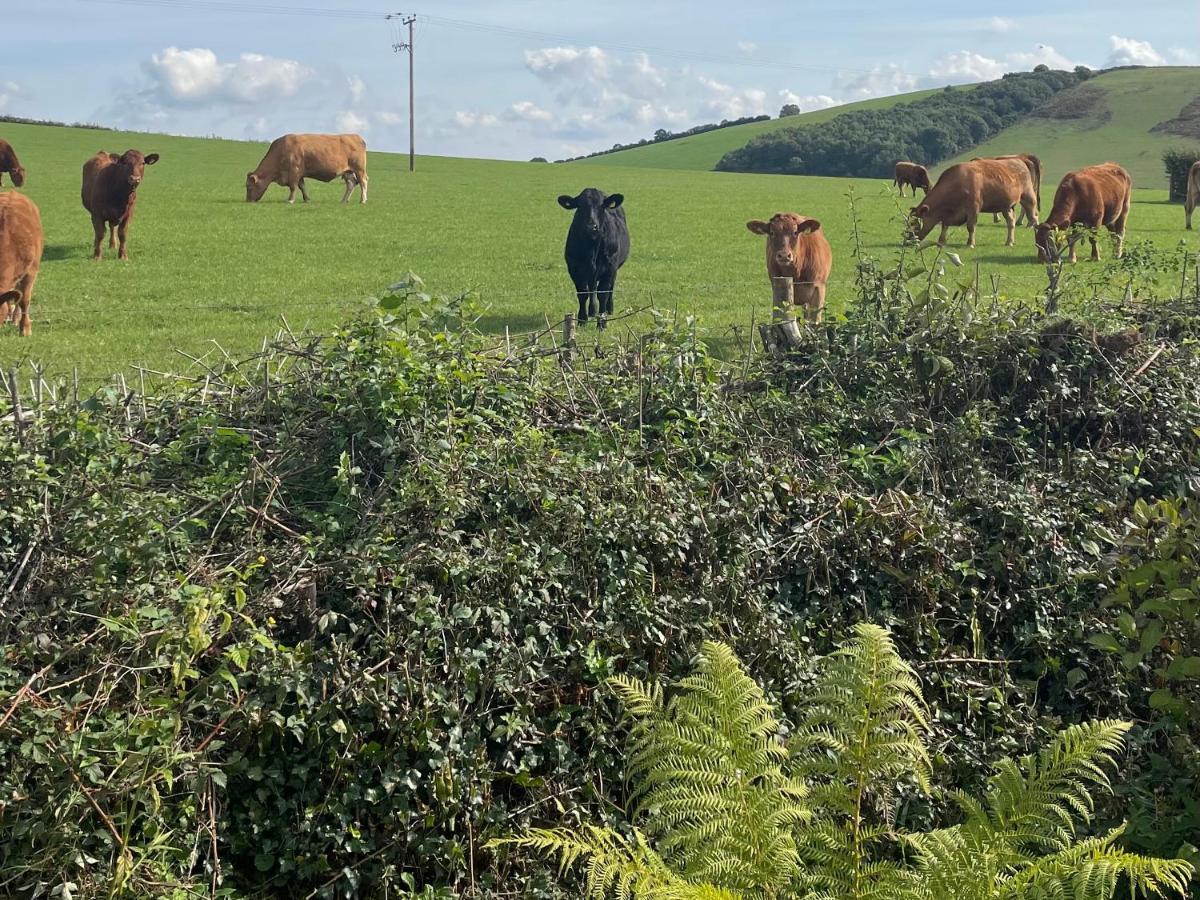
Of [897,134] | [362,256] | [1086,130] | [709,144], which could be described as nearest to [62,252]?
[362,256]

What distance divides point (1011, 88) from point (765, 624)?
9503cm

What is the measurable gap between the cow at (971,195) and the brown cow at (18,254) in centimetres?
1593

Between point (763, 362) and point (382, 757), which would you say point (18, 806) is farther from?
point (763, 362)

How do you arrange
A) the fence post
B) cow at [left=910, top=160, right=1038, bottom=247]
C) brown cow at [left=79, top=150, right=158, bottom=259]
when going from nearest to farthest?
the fence post < brown cow at [left=79, top=150, right=158, bottom=259] < cow at [left=910, top=160, right=1038, bottom=247]

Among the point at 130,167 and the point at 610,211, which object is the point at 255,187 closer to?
the point at 130,167

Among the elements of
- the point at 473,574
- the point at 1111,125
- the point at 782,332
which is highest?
the point at 1111,125

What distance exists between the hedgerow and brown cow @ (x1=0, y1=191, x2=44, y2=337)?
8.66 metres

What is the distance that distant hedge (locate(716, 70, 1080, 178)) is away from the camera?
2891 inches

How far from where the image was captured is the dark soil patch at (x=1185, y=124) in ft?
248

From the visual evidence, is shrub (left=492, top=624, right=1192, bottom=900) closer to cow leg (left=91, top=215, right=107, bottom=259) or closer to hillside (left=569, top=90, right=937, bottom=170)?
cow leg (left=91, top=215, right=107, bottom=259)

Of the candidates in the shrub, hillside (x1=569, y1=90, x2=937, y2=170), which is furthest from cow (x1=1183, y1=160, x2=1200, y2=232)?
hillside (x1=569, y1=90, x2=937, y2=170)

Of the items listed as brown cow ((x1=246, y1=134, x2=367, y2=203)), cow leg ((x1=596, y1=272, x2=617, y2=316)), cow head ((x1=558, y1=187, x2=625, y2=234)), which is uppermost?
brown cow ((x1=246, y1=134, x2=367, y2=203))

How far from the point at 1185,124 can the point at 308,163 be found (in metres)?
66.1

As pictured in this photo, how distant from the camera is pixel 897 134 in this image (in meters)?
76.8
